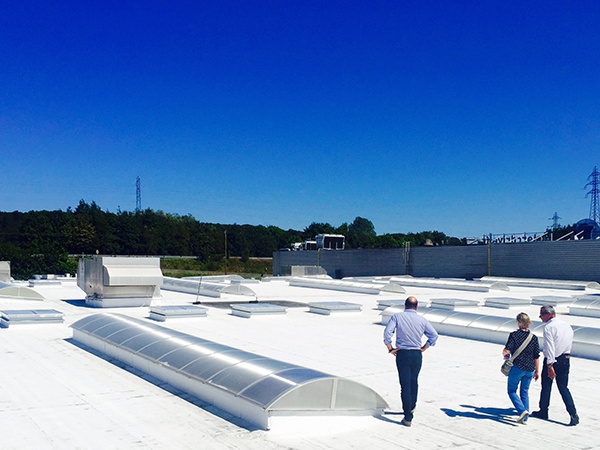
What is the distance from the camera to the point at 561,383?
9523 millimetres

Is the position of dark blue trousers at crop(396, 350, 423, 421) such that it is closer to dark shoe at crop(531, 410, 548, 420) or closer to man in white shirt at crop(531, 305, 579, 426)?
man in white shirt at crop(531, 305, 579, 426)

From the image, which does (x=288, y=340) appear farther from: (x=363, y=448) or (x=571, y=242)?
(x=571, y=242)

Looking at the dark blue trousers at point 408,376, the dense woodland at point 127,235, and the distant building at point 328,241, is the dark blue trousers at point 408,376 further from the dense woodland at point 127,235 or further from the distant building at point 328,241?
the dense woodland at point 127,235

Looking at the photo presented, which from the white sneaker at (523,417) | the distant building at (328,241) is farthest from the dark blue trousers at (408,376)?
the distant building at (328,241)

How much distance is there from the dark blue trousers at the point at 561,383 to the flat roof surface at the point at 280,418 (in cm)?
30

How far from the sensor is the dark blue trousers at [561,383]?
941 cm

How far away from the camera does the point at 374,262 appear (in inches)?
2581

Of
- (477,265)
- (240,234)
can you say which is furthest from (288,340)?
(240,234)

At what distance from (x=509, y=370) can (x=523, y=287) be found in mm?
38992

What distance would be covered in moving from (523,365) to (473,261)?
47951mm

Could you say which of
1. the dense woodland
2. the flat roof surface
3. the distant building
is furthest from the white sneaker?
the dense woodland

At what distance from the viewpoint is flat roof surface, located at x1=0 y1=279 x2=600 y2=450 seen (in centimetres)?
853

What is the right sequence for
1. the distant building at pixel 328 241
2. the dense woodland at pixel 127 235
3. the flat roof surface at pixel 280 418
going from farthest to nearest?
the dense woodland at pixel 127 235 < the distant building at pixel 328 241 < the flat roof surface at pixel 280 418

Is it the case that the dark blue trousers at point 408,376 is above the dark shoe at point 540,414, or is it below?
above
